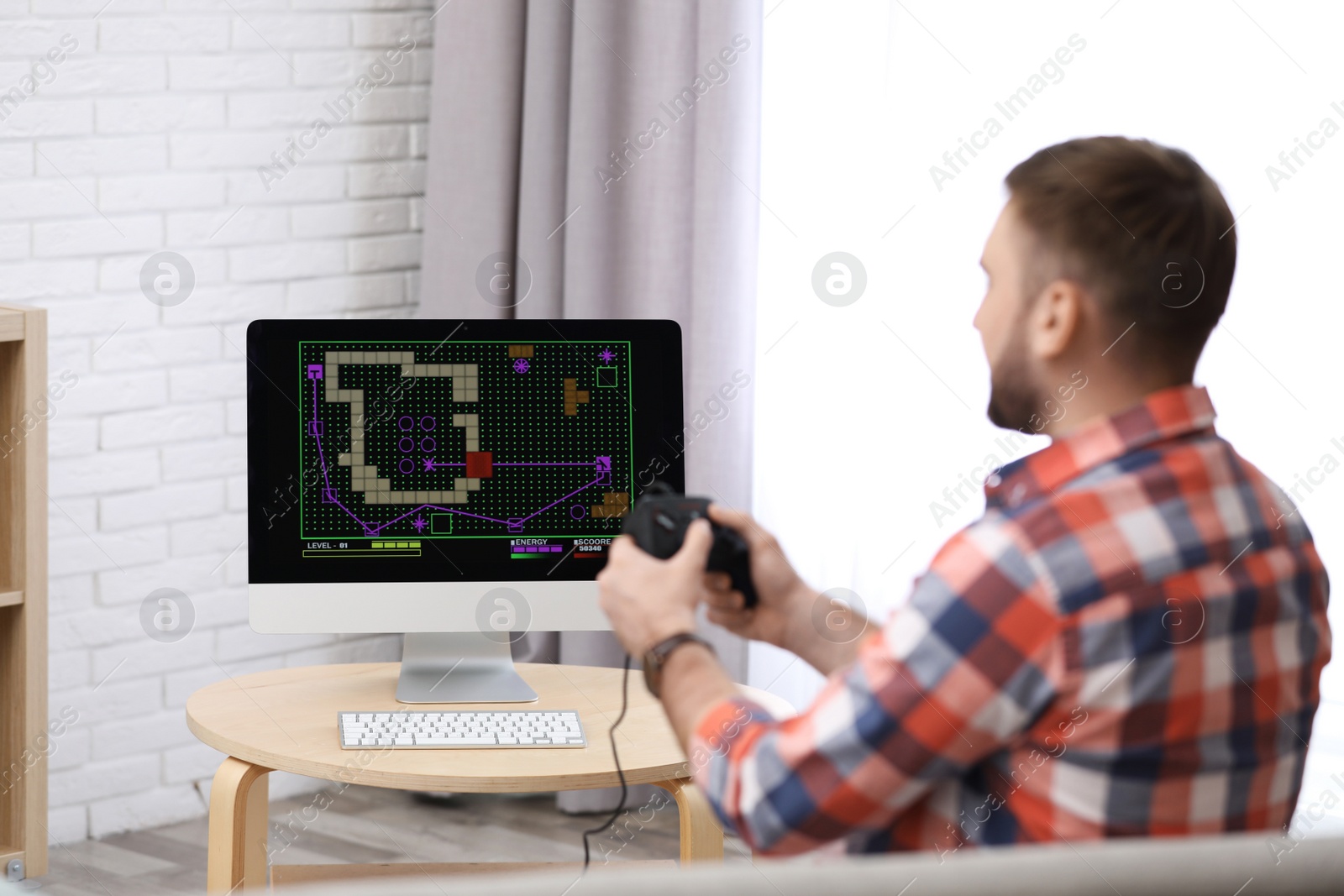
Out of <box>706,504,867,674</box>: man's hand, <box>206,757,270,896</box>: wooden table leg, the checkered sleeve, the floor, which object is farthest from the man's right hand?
the floor

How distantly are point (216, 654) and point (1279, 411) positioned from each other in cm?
211

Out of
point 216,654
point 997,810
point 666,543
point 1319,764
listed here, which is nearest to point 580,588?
point 666,543

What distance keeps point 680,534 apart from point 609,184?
177 cm

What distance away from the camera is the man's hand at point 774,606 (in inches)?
55.3

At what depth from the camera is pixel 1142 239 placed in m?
1.09

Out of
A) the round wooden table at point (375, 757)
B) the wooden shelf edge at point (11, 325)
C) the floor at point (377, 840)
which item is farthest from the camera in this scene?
the floor at point (377, 840)

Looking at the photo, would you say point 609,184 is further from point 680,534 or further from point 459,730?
point 680,534

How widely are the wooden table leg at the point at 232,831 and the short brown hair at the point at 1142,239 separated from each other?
1032 millimetres

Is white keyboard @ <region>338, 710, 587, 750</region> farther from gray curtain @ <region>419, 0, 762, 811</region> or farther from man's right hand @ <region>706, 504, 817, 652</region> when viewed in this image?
gray curtain @ <region>419, 0, 762, 811</region>

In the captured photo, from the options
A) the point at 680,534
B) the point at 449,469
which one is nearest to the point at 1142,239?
the point at 680,534

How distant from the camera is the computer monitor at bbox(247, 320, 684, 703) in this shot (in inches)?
70.3

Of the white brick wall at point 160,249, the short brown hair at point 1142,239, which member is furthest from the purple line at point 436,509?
the white brick wall at point 160,249

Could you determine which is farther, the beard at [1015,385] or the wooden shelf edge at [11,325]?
the wooden shelf edge at [11,325]

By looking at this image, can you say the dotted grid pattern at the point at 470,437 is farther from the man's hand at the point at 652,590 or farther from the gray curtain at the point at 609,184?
the gray curtain at the point at 609,184
